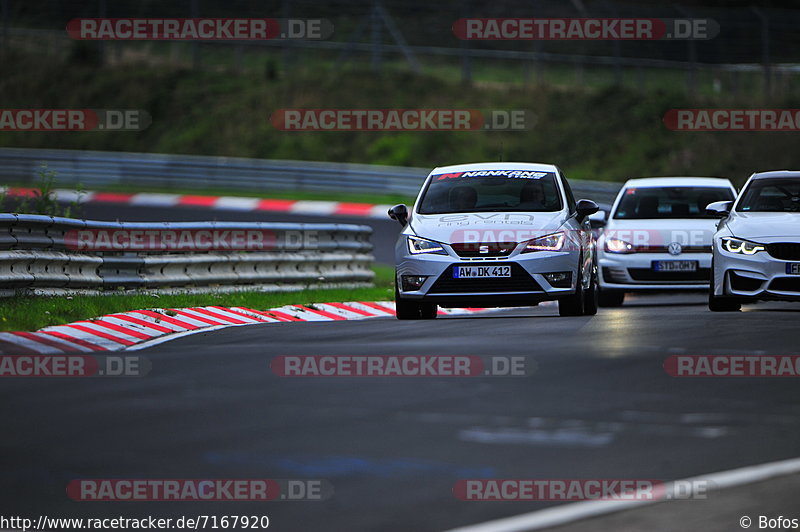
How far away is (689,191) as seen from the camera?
1962 cm

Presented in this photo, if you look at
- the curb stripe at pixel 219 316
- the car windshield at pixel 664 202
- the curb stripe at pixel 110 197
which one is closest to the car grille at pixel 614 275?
the car windshield at pixel 664 202

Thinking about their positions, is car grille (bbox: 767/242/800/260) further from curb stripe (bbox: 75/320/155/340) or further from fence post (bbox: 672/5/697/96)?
fence post (bbox: 672/5/697/96)

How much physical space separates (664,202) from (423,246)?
5.92 m

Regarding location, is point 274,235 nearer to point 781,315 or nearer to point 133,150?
point 781,315

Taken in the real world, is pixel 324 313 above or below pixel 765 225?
below

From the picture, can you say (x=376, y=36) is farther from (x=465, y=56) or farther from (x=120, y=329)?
(x=120, y=329)

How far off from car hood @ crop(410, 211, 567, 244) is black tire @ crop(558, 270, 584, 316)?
701mm

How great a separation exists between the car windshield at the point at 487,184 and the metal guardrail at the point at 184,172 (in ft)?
69.1

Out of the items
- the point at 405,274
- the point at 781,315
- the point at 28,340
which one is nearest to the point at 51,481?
the point at 28,340

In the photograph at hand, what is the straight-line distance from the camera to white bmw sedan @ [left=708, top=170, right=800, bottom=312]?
15.0 meters

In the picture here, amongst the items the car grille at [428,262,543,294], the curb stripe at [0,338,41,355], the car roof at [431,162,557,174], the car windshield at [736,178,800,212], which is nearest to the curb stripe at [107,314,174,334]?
the curb stripe at [0,338,41,355]

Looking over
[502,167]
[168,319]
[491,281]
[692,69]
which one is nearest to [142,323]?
[168,319]

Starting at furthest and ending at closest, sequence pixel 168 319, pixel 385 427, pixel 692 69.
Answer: pixel 692 69 → pixel 168 319 → pixel 385 427

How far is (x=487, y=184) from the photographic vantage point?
15555 millimetres
